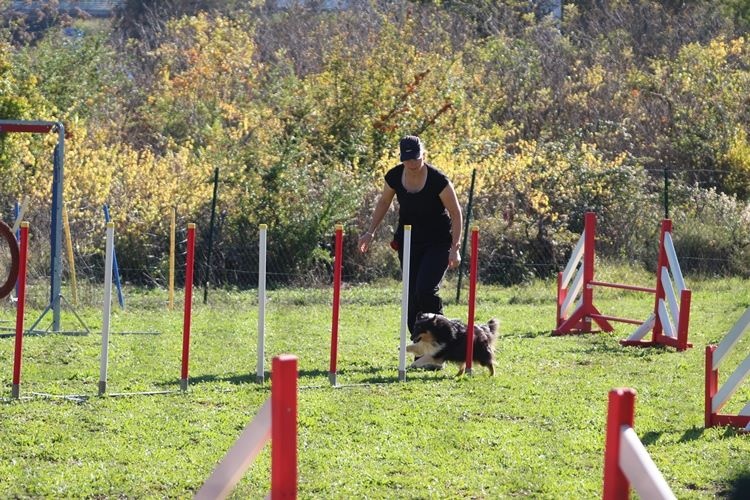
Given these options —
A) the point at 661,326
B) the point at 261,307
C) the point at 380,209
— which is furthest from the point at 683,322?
the point at 261,307

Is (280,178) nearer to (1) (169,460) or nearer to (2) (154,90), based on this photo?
(1) (169,460)

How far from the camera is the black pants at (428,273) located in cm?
853

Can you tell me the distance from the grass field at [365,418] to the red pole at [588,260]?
0.35 metres

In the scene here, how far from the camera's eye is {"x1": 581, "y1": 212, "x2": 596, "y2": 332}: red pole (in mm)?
10852

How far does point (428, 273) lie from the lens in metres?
8.54

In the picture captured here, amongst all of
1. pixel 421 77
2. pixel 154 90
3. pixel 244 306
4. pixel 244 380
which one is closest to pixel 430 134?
pixel 421 77

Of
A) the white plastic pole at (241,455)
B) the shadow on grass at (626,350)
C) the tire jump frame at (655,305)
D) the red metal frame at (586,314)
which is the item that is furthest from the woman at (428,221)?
the white plastic pole at (241,455)

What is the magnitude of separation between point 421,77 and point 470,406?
12964mm

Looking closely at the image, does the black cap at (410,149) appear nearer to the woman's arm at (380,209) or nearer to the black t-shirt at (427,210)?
the black t-shirt at (427,210)

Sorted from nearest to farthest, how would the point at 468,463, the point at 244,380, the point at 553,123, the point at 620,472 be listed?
the point at 620,472 < the point at 468,463 < the point at 244,380 < the point at 553,123

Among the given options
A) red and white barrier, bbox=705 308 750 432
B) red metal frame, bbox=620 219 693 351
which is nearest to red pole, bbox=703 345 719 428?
red and white barrier, bbox=705 308 750 432

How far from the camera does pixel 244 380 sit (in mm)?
8148

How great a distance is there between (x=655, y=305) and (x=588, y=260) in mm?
1049

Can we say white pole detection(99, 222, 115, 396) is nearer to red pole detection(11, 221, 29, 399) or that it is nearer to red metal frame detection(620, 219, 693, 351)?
red pole detection(11, 221, 29, 399)
